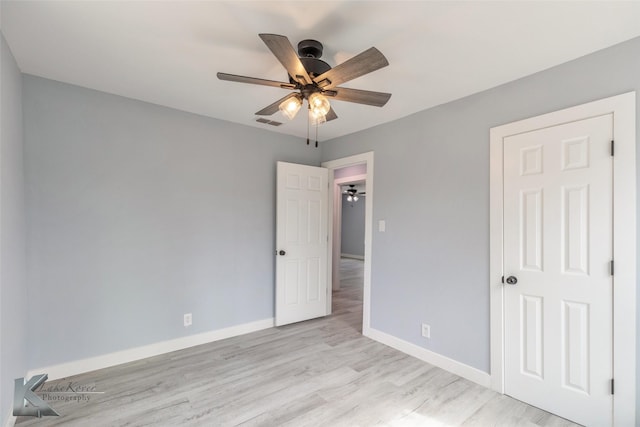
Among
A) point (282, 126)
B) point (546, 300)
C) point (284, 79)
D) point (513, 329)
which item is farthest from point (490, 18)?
point (282, 126)

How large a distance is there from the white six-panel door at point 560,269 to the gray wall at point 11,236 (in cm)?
347

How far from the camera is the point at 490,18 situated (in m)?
1.66

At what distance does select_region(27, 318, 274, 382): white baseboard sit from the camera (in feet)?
8.20

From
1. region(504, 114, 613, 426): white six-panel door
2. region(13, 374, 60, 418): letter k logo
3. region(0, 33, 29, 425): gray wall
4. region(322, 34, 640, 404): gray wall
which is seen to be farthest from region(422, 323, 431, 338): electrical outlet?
region(0, 33, 29, 425): gray wall

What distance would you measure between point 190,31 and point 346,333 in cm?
334

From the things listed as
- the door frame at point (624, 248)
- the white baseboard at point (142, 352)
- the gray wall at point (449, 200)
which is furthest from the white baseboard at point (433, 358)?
the white baseboard at point (142, 352)

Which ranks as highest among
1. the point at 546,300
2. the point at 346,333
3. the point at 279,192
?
the point at 279,192

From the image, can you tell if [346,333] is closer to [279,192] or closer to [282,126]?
[279,192]

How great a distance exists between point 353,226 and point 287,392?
8.97 metres

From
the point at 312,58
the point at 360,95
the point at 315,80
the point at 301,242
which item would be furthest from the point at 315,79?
the point at 301,242

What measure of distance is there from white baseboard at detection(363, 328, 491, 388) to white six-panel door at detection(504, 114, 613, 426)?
0.21 meters

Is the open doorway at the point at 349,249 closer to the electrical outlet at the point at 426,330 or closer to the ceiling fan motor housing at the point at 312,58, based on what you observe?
the electrical outlet at the point at 426,330

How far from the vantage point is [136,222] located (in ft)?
9.46

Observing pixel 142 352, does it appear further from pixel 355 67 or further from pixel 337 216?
pixel 337 216
